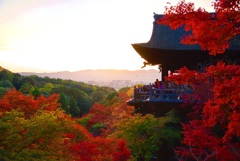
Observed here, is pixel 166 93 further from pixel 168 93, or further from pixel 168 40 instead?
pixel 168 40

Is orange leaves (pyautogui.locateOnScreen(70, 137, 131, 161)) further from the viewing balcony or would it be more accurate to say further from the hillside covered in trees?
the viewing balcony

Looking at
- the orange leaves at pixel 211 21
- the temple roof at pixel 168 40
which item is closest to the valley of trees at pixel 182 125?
the orange leaves at pixel 211 21

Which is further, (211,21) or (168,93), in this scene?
(168,93)

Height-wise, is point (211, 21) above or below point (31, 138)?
above

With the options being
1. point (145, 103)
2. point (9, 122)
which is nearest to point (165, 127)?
point (145, 103)

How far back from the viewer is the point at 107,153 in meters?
18.0

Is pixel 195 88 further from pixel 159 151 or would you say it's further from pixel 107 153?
pixel 107 153

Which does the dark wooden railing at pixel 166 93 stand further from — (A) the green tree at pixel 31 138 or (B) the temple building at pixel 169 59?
(A) the green tree at pixel 31 138

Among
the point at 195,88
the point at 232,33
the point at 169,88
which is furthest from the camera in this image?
the point at 169,88

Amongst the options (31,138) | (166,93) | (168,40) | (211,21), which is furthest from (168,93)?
(211,21)

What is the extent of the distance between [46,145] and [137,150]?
6.49m

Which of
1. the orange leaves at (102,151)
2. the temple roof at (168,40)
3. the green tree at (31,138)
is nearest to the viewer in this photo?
the green tree at (31,138)

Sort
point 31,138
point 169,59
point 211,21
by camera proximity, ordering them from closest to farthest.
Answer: point 211,21, point 31,138, point 169,59

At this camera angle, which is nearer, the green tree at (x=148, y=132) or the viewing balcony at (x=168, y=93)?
the viewing balcony at (x=168, y=93)
